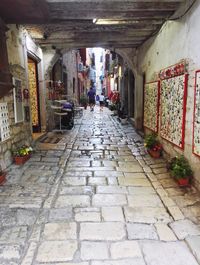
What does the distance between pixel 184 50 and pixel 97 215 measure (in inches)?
107

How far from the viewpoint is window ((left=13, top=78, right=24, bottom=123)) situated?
4820 mm

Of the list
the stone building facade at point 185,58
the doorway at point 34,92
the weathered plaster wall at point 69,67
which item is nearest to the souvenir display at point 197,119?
the stone building facade at point 185,58

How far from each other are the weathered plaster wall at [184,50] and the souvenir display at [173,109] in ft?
0.47

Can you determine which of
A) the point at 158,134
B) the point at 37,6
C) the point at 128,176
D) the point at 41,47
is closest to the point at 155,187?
the point at 128,176

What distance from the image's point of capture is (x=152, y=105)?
5.94m

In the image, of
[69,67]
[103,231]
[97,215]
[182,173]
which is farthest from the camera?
[69,67]

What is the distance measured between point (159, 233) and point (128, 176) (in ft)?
5.33

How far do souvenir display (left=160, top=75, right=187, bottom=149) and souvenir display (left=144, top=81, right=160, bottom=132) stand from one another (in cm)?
42

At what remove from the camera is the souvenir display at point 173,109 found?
385cm

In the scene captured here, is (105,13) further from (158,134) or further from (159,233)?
(159,233)

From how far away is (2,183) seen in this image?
366cm

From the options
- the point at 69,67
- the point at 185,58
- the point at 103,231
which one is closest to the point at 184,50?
the point at 185,58

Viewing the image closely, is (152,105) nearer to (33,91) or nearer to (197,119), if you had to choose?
(197,119)

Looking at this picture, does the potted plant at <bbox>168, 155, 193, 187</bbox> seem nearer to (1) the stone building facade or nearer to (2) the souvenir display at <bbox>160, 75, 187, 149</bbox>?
(1) the stone building facade
